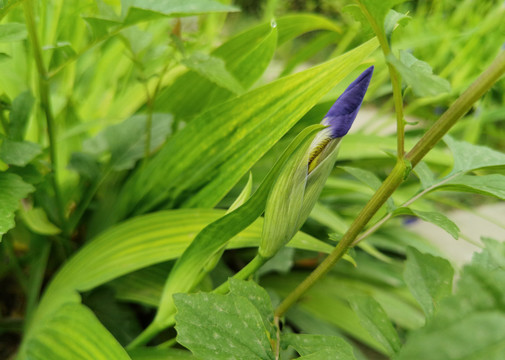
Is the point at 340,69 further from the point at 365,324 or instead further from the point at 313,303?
the point at 313,303

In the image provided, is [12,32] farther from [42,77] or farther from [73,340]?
[73,340]

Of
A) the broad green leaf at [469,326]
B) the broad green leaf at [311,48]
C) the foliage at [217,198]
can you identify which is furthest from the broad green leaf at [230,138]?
the broad green leaf at [311,48]

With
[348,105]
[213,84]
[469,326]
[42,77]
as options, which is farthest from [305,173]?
[213,84]

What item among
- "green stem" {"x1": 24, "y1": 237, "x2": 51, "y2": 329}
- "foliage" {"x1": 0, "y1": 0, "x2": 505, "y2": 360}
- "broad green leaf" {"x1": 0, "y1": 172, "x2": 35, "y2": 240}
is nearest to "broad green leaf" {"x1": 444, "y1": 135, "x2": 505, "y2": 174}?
"foliage" {"x1": 0, "y1": 0, "x2": 505, "y2": 360}

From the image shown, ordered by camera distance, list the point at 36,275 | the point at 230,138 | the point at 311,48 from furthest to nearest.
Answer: the point at 311,48 → the point at 36,275 → the point at 230,138

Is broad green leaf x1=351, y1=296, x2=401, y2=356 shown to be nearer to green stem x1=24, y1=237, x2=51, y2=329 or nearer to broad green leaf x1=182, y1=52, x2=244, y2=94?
broad green leaf x1=182, y1=52, x2=244, y2=94

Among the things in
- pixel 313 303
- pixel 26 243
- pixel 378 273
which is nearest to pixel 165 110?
pixel 26 243
